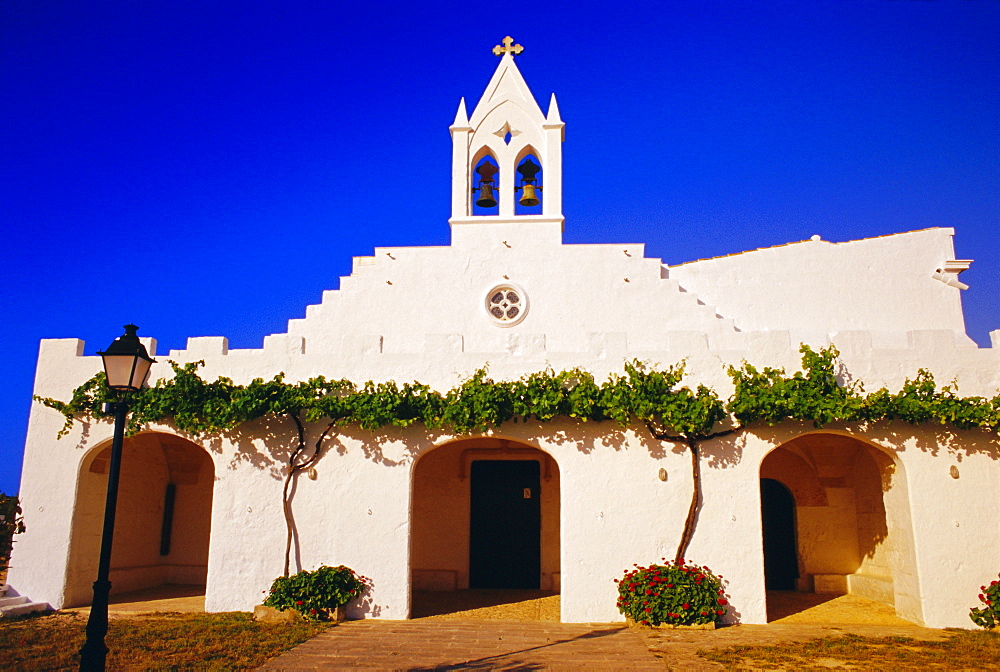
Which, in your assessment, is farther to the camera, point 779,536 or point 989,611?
point 779,536

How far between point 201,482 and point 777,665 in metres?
11.9

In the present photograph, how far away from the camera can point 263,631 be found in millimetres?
10539

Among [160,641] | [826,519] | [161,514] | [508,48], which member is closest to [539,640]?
[160,641]

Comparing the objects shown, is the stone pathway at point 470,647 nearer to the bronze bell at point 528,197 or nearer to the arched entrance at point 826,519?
the arched entrance at point 826,519

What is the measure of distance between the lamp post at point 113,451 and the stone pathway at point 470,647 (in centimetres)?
261

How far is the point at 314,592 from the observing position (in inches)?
444

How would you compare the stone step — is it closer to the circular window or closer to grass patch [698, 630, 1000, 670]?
the circular window

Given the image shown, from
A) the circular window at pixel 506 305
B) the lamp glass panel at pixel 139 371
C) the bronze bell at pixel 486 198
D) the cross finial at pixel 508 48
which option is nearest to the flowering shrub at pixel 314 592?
the lamp glass panel at pixel 139 371

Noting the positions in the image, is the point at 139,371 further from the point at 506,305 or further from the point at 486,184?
the point at 486,184

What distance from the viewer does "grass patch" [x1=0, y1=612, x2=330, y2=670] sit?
29.0 feet

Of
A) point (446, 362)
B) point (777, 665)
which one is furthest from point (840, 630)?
point (446, 362)

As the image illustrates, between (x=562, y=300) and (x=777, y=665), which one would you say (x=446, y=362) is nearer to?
(x=562, y=300)

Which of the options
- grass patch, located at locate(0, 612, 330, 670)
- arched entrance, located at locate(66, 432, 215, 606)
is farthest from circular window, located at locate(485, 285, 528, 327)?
arched entrance, located at locate(66, 432, 215, 606)

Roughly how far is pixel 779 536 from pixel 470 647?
26.6 feet
